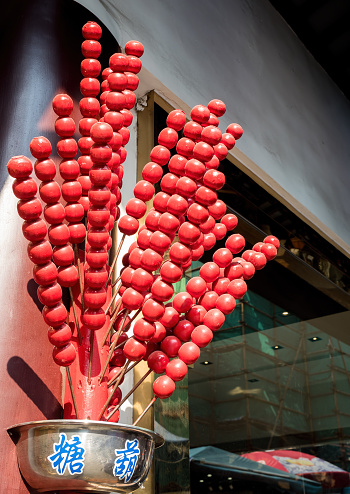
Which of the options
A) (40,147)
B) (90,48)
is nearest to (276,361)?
(90,48)

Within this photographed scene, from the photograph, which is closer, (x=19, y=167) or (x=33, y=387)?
(x=19, y=167)

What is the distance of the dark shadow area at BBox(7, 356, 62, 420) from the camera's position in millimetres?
990

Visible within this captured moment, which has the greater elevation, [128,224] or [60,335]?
[128,224]

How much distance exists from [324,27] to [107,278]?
2758mm

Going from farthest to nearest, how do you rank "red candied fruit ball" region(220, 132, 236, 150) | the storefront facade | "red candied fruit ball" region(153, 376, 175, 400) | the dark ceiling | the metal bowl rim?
the dark ceiling < the storefront facade < "red candied fruit ball" region(220, 132, 236, 150) < "red candied fruit ball" region(153, 376, 175, 400) < the metal bowl rim

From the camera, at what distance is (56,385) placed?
1036 millimetres

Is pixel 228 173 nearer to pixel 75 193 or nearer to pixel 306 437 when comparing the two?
pixel 75 193

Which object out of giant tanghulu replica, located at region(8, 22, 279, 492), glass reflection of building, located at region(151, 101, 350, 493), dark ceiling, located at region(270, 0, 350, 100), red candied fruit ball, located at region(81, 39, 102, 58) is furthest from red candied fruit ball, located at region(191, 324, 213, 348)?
dark ceiling, located at region(270, 0, 350, 100)

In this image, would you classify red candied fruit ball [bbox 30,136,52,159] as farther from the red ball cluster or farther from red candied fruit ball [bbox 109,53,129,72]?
red candied fruit ball [bbox 109,53,129,72]

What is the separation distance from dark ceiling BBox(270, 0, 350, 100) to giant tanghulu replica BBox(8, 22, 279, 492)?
90.8 inches

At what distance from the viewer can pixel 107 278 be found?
932 mm

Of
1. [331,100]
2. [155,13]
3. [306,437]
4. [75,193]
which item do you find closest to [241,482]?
[306,437]

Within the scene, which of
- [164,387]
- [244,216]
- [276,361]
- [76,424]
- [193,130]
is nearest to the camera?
[76,424]

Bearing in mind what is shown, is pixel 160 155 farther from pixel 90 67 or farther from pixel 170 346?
pixel 170 346
